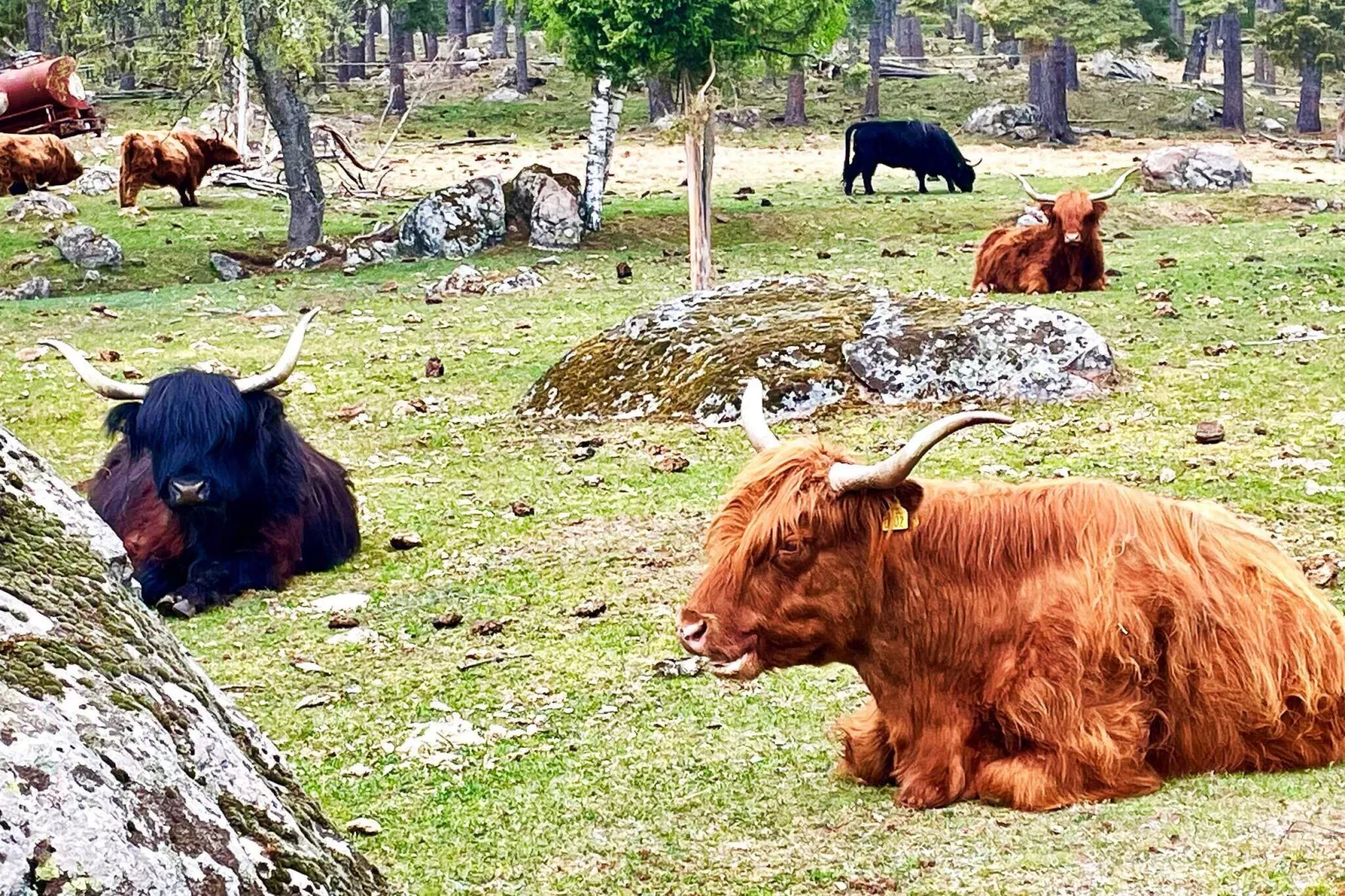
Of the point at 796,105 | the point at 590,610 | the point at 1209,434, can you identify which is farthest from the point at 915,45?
the point at 590,610

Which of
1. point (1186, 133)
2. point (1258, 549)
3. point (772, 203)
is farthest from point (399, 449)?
point (1186, 133)

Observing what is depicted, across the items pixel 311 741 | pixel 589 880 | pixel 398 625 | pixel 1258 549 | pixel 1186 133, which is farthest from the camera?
pixel 1186 133

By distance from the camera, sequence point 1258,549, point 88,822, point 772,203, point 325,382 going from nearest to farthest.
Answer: point 88,822
point 1258,549
point 325,382
point 772,203

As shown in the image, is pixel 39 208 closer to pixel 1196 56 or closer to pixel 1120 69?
pixel 1120 69

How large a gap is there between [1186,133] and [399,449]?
43.2 meters

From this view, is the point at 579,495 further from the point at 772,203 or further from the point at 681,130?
the point at 772,203

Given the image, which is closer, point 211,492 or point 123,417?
point 211,492

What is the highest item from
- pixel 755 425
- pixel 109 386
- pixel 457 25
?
pixel 457 25

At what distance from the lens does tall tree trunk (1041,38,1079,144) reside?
4756 centimetres

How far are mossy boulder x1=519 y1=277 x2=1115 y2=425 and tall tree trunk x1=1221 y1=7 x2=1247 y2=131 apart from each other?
41.8 meters

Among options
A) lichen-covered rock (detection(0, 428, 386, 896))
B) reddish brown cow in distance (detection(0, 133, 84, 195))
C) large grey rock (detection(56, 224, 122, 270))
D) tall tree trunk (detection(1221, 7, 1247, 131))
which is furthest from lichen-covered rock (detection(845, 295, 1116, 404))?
tall tree trunk (detection(1221, 7, 1247, 131))

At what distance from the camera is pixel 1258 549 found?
605 cm

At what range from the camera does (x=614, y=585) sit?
28.7 ft

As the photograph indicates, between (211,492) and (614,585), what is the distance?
222 cm
